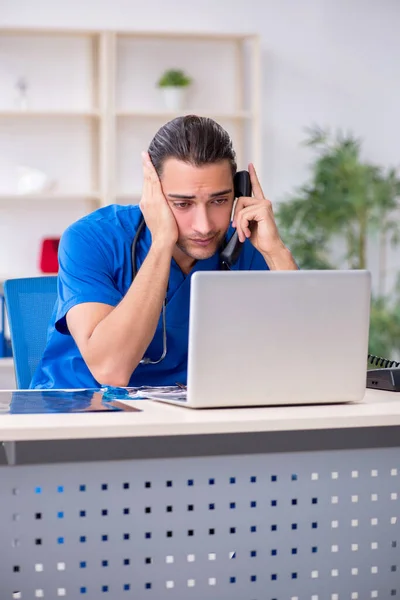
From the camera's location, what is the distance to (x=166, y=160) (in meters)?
2.16

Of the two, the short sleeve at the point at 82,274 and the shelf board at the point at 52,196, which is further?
the shelf board at the point at 52,196

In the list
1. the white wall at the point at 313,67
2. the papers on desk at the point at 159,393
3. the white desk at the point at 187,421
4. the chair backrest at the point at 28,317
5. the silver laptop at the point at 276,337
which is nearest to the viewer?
the white desk at the point at 187,421

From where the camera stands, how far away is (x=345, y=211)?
15.7ft

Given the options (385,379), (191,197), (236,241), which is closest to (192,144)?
(191,197)

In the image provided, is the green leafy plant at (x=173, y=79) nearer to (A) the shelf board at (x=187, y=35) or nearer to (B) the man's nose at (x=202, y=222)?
(A) the shelf board at (x=187, y=35)

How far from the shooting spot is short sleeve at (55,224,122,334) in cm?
207

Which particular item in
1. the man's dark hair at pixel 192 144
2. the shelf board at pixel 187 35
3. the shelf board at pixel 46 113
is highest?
the shelf board at pixel 187 35

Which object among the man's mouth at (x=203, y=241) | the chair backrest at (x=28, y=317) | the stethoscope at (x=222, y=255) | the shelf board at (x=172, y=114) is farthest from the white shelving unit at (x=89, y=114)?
the man's mouth at (x=203, y=241)

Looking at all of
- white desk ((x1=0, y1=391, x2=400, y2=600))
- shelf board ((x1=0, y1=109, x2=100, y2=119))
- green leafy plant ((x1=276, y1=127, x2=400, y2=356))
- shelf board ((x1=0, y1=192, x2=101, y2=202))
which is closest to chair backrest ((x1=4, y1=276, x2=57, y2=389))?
white desk ((x1=0, y1=391, x2=400, y2=600))

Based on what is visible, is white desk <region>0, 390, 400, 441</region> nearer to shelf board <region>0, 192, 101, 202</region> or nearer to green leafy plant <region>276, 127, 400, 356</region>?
shelf board <region>0, 192, 101, 202</region>

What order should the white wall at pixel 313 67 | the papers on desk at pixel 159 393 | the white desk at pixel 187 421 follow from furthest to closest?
the white wall at pixel 313 67 < the papers on desk at pixel 159 393 < the white desk at pixel 187 421

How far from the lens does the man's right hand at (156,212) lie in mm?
2088

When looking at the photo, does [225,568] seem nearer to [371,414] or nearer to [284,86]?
[371,414]

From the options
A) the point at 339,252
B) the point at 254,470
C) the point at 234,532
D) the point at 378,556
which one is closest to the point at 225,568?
the point at 234,532
